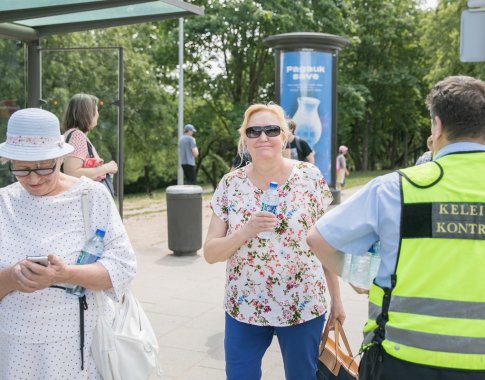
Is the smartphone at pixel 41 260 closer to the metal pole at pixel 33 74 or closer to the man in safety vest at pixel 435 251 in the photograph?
the man in safety vest at pixel 435 251

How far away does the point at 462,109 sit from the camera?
7.10 ft

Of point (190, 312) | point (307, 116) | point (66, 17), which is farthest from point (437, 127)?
point (307, 116)

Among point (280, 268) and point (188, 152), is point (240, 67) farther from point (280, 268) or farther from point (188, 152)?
point (280, 268)

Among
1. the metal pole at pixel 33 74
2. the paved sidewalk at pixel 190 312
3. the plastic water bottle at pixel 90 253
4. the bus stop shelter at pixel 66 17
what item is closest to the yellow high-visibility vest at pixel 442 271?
the plastic water bottle at pixel 90 253

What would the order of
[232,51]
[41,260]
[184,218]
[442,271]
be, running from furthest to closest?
[232,51], [184,218], [41,260], [442,271]

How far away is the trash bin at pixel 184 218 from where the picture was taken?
30.1ft

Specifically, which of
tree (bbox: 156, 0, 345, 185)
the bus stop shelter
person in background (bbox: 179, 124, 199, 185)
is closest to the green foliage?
tree (bbox: 156, 0, 345, 185)

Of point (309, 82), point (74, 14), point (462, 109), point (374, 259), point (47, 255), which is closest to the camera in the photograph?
point (462, 109)

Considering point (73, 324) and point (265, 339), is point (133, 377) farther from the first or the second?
point (265, 339)

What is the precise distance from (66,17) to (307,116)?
27.3ft

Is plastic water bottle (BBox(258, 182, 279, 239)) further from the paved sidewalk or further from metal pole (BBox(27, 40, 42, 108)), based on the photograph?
metal pole (BBox(27, 40, 42, 108))

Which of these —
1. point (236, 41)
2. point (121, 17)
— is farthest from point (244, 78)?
point (121, 17)

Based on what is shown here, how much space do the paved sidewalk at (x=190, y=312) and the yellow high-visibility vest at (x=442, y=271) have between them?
285 cm

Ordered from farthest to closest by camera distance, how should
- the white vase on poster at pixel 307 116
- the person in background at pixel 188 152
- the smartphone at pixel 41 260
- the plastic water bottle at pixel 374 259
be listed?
the person in background at pixel 188 152, the white vase on poster at pixel 307 116, the smartphone at pixel 41 260, the plastic water bottle at pixel 374 259
